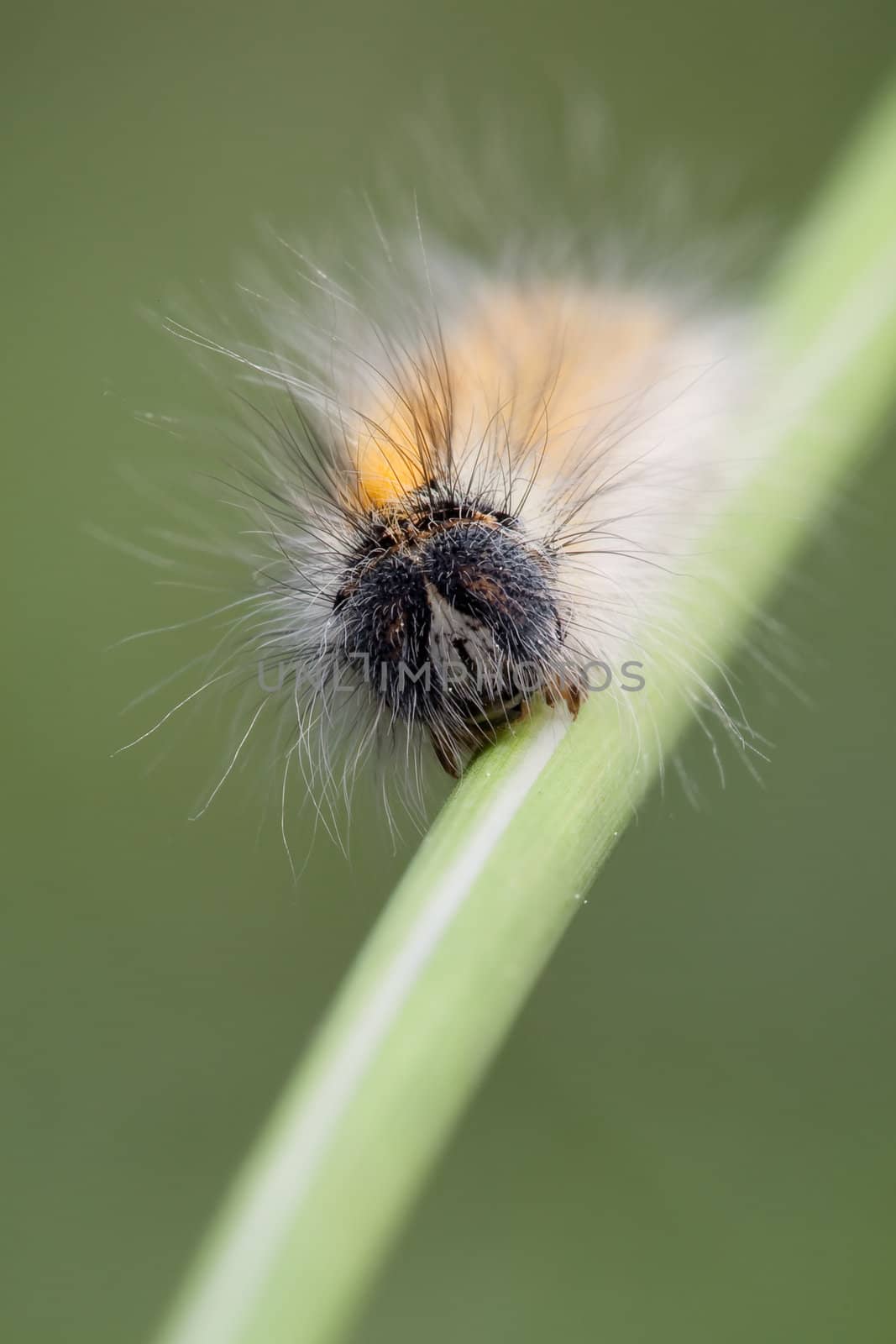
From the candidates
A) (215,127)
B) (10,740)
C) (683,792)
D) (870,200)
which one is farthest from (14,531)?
(870,200)

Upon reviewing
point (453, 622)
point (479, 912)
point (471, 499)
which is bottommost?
point (479, 912)

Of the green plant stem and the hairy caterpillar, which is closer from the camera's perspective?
the green plant stem

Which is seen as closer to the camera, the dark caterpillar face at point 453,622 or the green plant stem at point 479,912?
the green plant stem at point 479,912

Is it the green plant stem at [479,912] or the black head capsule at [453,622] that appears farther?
the black head capsule at [453,622]

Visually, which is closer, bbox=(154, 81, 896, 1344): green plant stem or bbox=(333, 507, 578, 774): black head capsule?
bbox=(154, 81, 896, 1344): green plant stem

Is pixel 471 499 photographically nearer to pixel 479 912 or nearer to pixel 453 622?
pixel 453 622

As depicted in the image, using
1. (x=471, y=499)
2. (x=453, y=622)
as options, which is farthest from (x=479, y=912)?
(x=471, y=499)
